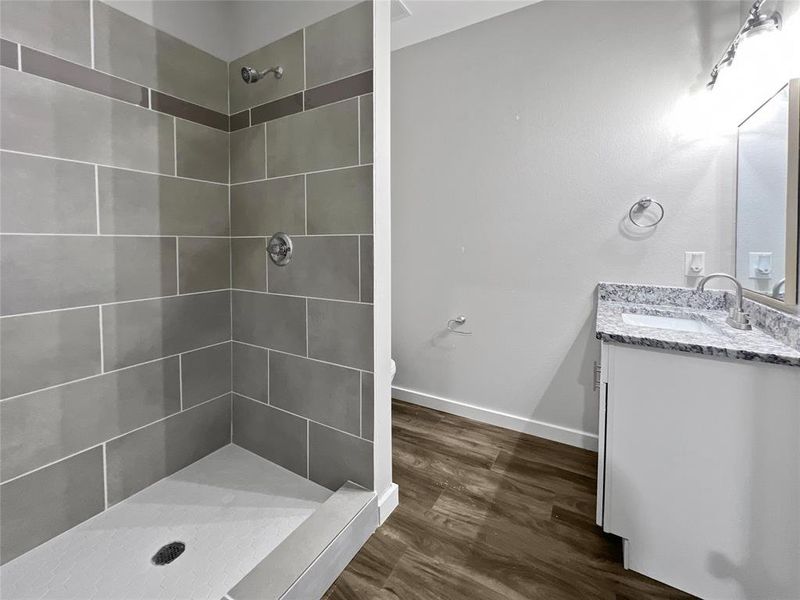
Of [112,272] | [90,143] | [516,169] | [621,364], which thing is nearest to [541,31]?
[516,169]

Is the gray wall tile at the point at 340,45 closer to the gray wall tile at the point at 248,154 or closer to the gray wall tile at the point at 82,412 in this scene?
the gray wall tile at the point at 248,154

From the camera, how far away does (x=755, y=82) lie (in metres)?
1.55

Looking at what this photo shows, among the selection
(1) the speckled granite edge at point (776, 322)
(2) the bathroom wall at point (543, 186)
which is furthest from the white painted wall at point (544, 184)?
(1) the speckled granite edge at point (776, 322)

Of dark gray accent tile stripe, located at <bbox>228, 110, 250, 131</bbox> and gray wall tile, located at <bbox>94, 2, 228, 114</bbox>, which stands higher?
gray wall tile, located at <bbox>94, 2, 228, 114</bbox>

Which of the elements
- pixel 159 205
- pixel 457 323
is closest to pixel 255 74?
pixel 159 205

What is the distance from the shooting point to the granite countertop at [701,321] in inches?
43.1

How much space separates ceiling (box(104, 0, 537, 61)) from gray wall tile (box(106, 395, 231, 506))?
167 centimetres

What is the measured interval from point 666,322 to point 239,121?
2214 mm

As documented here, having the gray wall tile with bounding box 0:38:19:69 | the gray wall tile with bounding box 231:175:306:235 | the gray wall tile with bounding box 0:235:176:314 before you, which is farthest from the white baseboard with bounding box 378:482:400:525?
the gray wall tile with bounding box 0:38:19:69

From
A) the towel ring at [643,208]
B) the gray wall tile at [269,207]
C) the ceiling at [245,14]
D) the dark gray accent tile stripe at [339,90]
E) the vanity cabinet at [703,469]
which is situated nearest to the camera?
the vanity cabinet at [703,469]

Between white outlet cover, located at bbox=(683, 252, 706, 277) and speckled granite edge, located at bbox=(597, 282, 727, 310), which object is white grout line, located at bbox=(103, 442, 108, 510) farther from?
white outlet cover, located at bbox=(683, 252, 706, 277)

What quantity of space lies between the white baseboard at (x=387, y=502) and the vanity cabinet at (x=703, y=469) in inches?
31.6

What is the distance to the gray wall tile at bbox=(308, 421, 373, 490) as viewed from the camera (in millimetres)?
1477

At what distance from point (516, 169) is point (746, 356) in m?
1.46
